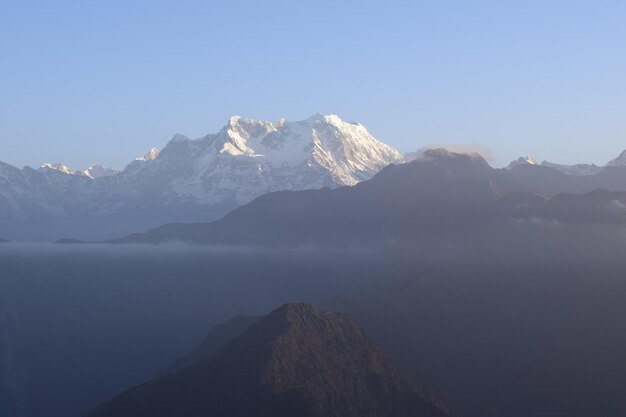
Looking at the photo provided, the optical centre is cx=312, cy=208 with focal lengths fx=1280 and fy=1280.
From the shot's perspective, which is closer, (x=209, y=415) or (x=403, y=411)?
(x=209, y=415)

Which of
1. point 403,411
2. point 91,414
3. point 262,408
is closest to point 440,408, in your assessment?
point 403,411

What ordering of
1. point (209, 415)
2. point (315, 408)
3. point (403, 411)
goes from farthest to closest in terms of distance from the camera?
point (403, 411)
point (209, 415)
point (315, 408)

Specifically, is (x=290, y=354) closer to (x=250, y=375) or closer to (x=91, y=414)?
(x=250, y=375)

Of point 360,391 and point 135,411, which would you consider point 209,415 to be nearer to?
point 135,411

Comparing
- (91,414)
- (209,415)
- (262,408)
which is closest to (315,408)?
(262,408)

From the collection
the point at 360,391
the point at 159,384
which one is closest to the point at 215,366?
the point at 159,384

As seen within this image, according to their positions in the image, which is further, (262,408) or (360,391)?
(360,391)

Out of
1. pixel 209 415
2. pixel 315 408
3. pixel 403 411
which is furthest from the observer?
pixel 403 411

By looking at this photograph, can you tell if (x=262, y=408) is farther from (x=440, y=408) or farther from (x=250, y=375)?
(x=440, y=408)
